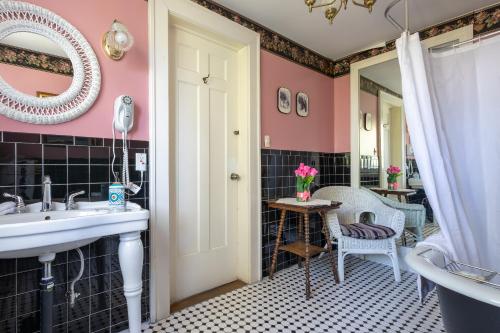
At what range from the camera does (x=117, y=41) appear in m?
1.54

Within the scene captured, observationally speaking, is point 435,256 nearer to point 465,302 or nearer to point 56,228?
point 465,302

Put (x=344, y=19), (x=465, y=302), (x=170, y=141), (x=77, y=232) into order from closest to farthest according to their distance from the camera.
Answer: (x=465, y=302)
(x=77, y=232)
(x=170, y=141)
(x=344, y=19)

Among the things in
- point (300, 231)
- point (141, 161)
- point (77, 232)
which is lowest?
point (300, 231)

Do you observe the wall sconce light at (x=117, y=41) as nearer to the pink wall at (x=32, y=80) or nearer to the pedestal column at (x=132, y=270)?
the pink wall at (x=32, y=80)

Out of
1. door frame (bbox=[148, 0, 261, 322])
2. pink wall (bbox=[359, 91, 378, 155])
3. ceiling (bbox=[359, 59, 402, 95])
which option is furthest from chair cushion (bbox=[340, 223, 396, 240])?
ceiling (bbox=[359, 59, 402, 95])

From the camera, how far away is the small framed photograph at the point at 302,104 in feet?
9.42

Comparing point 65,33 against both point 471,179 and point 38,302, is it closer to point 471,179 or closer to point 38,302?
point 38,302

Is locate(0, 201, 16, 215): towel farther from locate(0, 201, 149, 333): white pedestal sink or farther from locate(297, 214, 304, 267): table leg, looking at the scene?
locate(297, 214, 304, 267): table leg

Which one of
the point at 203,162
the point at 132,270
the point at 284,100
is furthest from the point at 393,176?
the point at 132,270

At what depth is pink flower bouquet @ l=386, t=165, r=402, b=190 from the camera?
2.77 meters

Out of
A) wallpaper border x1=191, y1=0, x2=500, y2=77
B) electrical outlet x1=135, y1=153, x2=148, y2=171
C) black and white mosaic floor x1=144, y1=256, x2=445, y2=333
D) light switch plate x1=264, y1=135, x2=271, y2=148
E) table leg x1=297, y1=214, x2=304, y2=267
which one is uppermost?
wallpaper border x1=191, y1=0, x2=500, y2=77

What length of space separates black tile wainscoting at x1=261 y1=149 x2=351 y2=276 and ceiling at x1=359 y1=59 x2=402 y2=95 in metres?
0.87

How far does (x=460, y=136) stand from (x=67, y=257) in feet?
7.80

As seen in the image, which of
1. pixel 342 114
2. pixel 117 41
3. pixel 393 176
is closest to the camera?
pixel 117 41
